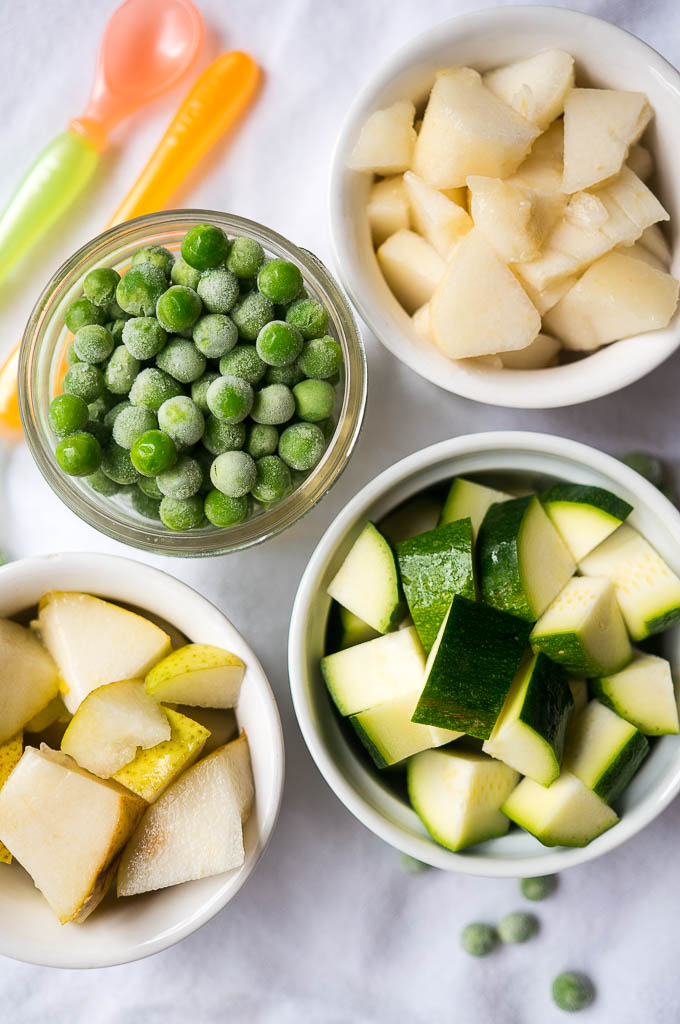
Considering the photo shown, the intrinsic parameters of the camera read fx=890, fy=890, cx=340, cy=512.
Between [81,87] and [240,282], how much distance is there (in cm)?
52

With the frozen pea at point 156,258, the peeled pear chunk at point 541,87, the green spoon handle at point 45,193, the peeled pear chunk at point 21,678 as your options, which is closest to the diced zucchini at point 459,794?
the peeled pear chunk at point 21,678

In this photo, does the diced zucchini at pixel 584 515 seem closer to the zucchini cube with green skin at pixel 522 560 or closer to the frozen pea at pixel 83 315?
the zucchini cube with green skin at pixel 522 560

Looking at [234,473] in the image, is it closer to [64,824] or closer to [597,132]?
[64,824]

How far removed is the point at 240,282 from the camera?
1.07m

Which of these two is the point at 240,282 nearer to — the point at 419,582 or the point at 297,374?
the point at 297,374

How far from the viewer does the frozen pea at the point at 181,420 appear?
38.8 inches

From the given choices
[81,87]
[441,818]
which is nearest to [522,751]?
[441,818]

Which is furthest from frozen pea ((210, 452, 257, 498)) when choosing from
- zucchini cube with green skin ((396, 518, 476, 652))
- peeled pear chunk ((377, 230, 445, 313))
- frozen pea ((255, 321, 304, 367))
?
peeled pear chunk ((377, 230, 445, 313))

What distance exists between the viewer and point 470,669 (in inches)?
39.5

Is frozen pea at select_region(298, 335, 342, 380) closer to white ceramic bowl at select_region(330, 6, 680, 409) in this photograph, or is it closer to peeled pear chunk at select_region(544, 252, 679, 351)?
white ceramic bowl at select_region(330, 6, 680, 409)

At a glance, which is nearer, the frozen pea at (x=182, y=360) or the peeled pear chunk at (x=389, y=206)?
the frozen pea at (x=182, y=360)

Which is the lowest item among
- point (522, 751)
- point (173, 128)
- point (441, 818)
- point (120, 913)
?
point (120, 913)

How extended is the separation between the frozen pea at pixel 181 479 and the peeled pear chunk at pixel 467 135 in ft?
1.47

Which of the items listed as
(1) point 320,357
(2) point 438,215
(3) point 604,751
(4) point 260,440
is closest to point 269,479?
(4) point 260,440
